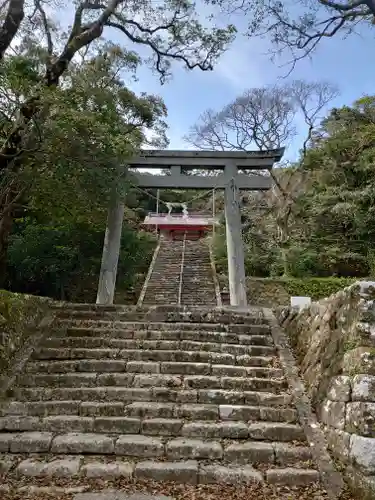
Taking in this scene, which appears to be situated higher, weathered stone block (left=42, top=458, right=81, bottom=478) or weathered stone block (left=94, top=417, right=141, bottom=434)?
weathered stone block (left=94, top=417, right=141, bottom=434)

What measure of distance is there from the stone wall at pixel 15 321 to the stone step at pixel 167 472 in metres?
1.61

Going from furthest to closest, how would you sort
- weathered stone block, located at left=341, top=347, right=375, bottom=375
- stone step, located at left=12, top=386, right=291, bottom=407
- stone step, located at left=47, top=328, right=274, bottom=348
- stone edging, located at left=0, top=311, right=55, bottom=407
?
1. stone step, located at left=47, top=328, right=274, bottom=348
2. stone edging, located at left=0, top=311, right=55, bottom=407
3. stone step, located at left=12, top=386, right=291, bottom=407
4. weathered stone block, located at left=341, top=347, right=375, bottom=375

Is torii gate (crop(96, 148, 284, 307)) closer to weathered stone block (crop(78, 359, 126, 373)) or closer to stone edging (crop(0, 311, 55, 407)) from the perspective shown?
stone edging (crop(0, 311, 55, 407))

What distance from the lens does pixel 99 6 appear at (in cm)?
823

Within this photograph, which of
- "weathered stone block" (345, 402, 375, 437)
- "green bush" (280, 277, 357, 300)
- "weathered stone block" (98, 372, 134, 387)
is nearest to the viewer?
"weathered stone block" (345, 402, 375, 437)

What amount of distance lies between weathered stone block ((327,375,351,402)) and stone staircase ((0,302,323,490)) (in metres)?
0.50

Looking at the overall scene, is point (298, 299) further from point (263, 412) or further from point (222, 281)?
point (222, 281)

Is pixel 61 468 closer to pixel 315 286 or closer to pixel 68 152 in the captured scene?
pixel 68 152

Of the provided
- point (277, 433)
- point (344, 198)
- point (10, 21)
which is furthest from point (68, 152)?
point (344, 198)

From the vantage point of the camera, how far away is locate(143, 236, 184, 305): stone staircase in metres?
14.1

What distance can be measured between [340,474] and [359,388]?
2.18ft

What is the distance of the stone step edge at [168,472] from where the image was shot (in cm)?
329

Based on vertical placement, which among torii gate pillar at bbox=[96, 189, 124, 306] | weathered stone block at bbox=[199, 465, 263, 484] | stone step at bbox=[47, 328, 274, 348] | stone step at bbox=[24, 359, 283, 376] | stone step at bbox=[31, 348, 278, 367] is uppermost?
torii gate pillar at bbox=[96, 189, 124, 306]

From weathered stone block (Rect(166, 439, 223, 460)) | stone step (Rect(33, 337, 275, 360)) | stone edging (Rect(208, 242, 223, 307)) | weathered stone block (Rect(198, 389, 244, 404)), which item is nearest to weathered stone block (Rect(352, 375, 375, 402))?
weathered stone block (Rect(166, 439, 223, 460))
